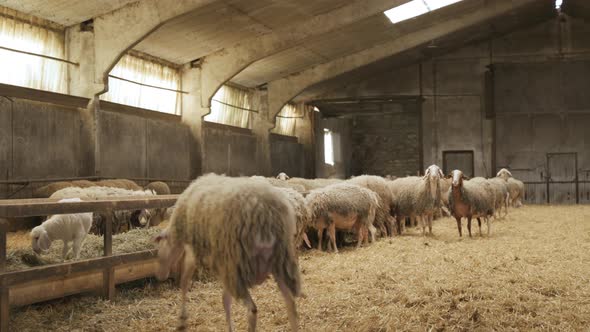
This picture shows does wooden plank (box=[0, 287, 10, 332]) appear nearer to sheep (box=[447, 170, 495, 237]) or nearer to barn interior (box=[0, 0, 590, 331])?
barn interior (box=[0, 0, 590, 331])

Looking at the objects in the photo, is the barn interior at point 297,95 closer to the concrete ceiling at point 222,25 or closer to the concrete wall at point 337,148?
the concrete ceiling at point 222,25

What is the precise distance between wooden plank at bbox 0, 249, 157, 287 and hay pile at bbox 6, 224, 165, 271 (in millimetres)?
281

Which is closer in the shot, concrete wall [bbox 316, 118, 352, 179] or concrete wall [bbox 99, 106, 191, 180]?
concrete wall [bbox 99, 106, 191, 180]

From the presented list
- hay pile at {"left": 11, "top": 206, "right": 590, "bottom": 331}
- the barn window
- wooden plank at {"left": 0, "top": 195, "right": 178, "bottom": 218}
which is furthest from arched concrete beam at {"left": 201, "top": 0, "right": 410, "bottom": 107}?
the barn window

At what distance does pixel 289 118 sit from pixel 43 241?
2045 cm

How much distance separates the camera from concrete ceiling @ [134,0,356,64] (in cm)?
1474

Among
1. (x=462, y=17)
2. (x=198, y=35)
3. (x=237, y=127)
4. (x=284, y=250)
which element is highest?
(x=462, y=17)

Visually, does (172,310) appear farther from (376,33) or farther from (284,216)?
(376,33)

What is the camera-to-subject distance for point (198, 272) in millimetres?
7242

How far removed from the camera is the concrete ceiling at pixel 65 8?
12062mm

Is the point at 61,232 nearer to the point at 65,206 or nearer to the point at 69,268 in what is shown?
the point at 65,206

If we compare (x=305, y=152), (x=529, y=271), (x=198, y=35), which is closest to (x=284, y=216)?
(x=529, y=271)

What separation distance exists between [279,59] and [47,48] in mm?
8935

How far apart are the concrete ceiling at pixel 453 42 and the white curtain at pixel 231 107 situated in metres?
3.15
